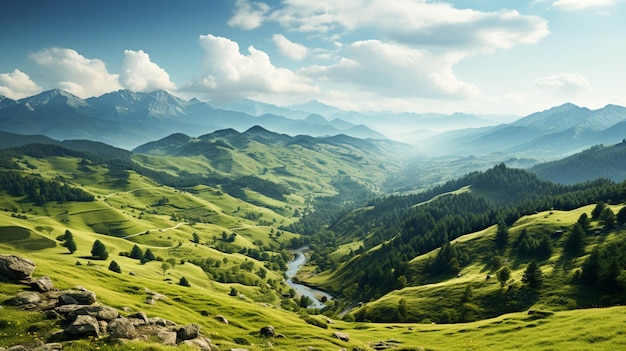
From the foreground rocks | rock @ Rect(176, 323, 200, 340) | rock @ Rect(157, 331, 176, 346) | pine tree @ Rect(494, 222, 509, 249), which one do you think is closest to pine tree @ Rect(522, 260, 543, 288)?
pine tree @ Rect(494, 222, 509, 249)

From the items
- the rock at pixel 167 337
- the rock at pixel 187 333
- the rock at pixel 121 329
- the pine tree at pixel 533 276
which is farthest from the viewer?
the pine tree at pixel 533 276

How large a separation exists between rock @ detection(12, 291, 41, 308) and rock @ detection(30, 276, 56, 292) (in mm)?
2405

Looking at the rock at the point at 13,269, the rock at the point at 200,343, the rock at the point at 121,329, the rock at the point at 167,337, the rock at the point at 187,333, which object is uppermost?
the rock at the point at 13,269

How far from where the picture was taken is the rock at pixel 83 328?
42.0 meters

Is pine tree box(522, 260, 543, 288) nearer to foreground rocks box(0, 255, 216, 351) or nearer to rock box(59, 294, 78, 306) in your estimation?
foreground rocks box(0, 255, 216, 351)

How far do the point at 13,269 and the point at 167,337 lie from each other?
29.0 metres

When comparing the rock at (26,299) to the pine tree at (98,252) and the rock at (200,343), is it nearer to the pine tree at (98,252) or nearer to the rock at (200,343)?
the rock at (200,343)

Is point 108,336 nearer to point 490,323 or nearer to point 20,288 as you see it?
point 20,288

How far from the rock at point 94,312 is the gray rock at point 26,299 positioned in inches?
277

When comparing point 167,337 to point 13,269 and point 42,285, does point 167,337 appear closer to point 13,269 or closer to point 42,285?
point 42,285

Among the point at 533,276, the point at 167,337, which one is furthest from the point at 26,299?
the point at 533,276

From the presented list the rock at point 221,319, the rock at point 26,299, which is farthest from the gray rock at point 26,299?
the rock at point 221,319

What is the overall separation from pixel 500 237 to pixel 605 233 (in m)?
43.6

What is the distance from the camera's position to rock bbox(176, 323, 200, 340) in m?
49.4
